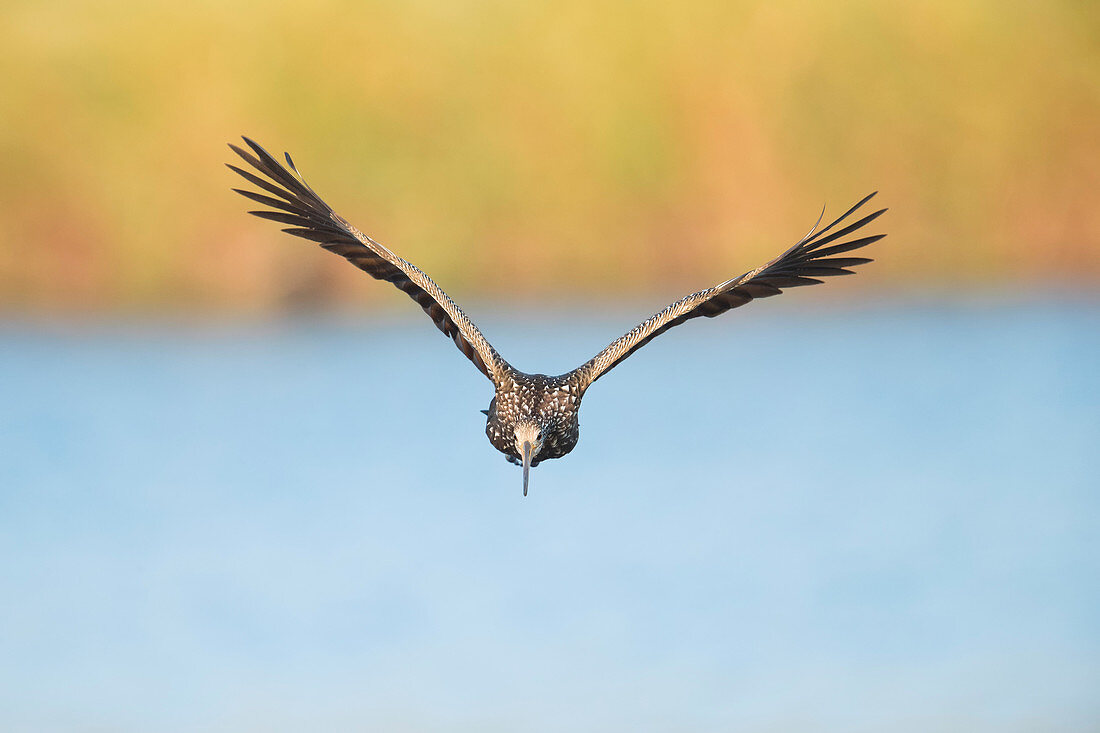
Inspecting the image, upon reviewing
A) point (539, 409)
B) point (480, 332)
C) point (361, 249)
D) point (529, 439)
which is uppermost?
point (361, 249)

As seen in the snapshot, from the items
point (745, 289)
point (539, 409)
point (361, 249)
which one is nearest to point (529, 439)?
point (539, 409)

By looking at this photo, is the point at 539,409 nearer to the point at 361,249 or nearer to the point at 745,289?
the point at 745,289

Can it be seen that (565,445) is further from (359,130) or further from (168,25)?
(168,25)

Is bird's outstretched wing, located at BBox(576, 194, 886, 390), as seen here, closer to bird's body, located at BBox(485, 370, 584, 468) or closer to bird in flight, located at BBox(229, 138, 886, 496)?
bird in flight, located at BBox(229, 138, 886, 496)

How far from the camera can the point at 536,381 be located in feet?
31.3

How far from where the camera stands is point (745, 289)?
9.90m

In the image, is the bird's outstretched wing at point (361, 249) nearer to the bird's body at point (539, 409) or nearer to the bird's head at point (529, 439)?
the bird's body at point (539, 409)

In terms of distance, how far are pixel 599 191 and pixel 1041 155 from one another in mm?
8337

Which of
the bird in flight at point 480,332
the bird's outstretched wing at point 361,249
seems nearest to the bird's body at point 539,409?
the bird in flight at point 480,332

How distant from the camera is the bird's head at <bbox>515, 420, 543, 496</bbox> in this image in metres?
9.20

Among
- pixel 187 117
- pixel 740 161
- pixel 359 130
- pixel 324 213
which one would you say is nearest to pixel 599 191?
pixel 740 161

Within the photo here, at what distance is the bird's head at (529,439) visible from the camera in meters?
9.20

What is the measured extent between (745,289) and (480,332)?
209cm

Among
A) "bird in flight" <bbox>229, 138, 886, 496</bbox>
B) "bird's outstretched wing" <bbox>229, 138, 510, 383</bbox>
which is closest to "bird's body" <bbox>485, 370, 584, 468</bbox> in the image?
"bird in flight" <bbox>229, 138, 886, 496</bbox>
